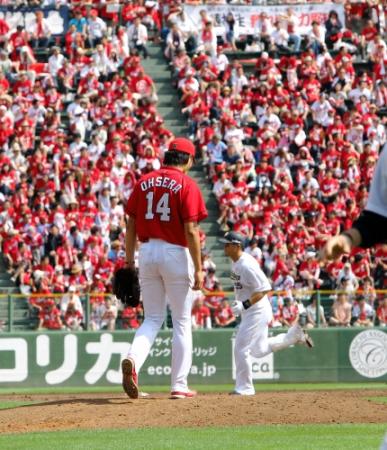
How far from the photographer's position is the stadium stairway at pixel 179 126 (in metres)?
25.0

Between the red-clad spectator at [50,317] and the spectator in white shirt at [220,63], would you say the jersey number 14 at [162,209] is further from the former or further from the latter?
the spectator in white shirt at [220,63]

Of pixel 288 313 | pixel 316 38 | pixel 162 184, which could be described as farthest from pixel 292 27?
pixel 162 184

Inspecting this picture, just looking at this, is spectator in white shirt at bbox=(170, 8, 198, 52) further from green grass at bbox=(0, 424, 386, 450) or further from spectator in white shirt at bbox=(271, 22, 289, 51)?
green grass at bbox=(0, 424, 386, 450)

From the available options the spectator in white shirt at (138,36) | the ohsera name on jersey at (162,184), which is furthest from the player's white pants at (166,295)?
the spectator in white shirt at (138,36)

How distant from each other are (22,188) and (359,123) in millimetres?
8266

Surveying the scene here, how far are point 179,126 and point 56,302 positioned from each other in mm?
9713

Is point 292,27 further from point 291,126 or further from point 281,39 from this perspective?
point 291,126

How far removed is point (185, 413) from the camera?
35.1 feet

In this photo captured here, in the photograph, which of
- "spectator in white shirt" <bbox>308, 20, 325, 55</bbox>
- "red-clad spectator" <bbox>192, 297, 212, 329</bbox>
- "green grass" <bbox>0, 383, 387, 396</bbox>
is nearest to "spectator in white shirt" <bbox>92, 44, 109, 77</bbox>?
"spectator in white shirt" <bbox>308, 20, 325, 55</bbox>

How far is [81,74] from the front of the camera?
27984 mm

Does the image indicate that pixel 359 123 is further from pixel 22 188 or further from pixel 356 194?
pixel 22 188

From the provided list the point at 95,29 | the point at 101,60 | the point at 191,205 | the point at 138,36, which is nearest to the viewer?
the point at 191,205

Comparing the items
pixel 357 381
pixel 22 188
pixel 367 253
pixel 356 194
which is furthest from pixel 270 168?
pixel 357 381

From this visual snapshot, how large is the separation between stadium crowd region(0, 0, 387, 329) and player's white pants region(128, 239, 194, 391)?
8.28 meters
